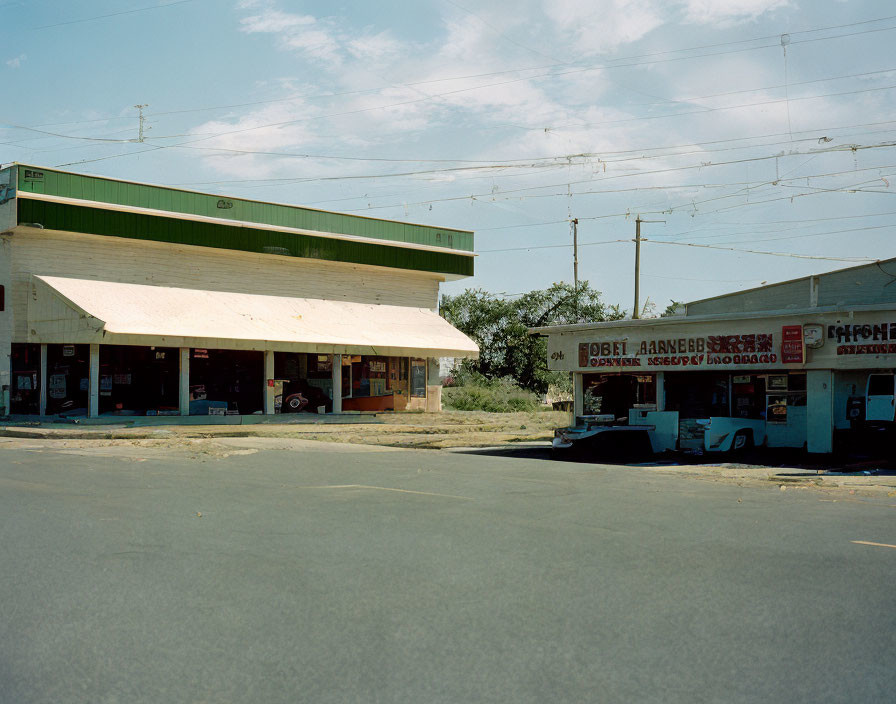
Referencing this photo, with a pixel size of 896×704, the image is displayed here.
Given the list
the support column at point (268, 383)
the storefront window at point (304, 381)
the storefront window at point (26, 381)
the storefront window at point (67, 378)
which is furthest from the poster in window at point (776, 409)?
the storefront window at point (26, 381)

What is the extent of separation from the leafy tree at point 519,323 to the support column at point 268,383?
64.9 feet

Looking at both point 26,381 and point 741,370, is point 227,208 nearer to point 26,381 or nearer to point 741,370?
point 26,381

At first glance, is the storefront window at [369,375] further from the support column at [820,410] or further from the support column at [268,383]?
the support column at [820,410]

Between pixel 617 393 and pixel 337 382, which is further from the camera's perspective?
pixel 337 382

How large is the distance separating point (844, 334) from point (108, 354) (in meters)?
23.0

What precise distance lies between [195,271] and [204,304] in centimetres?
173

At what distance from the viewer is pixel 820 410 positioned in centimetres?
2033

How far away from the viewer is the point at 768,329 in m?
21.0

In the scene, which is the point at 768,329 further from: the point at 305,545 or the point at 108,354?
the point at 108,354

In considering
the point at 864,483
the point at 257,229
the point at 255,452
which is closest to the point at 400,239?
the point at 257,229

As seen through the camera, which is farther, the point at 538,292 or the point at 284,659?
the point at 538,292

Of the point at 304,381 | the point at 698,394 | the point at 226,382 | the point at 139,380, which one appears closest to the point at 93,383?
the point at 139,380

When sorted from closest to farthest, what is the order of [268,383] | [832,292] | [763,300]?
[832,292]
[268,383]
[763,300]

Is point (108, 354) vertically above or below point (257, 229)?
below
